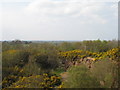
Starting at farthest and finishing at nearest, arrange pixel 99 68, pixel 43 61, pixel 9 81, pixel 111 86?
pixel 43 61, pixel 9 81, pixel 99 68, pixel 111 86

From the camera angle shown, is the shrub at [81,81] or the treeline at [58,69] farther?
the treeline at [58,69]

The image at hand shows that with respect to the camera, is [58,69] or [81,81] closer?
[81,81]

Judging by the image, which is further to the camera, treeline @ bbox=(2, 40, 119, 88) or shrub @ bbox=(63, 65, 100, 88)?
treeline @ bbox=(2, 40, 119, 88)

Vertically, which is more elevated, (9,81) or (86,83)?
(86,83)

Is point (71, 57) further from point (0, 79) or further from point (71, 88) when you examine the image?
point (71, 88)

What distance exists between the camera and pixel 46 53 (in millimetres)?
9766

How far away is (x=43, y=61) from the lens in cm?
937

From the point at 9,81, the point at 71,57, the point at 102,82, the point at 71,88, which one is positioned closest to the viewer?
the point at 71,88

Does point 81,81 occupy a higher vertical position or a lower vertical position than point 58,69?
higher

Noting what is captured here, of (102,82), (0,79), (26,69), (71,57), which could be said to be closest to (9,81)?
(0,79)

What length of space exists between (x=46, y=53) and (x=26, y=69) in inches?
117

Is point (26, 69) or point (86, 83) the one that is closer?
point (86, 83)

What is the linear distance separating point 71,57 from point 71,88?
6.74 metres

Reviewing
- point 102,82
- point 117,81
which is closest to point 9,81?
point 102,82
